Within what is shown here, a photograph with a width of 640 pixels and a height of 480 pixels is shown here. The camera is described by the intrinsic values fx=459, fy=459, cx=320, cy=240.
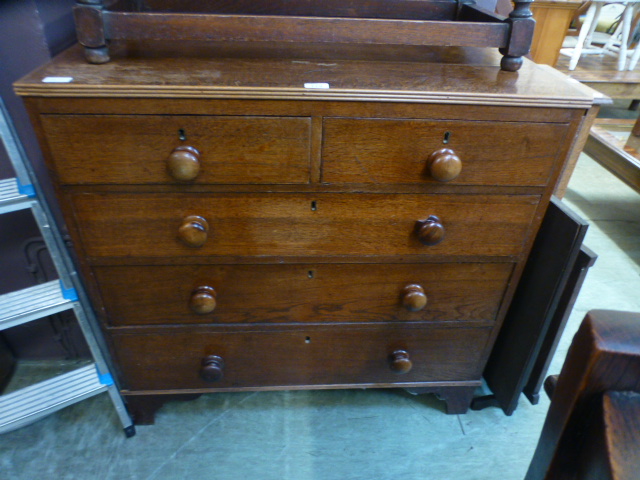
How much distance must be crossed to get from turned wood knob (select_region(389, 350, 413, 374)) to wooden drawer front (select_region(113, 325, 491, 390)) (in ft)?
0.08

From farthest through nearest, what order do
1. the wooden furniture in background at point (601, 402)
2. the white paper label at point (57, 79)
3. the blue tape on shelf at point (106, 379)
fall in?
the blue tape on shelf at point (106, 379), the white paper label at point (57, 79), the wooden furniture in background at point (601, 402)

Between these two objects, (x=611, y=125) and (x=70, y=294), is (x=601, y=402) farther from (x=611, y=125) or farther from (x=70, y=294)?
(x=611, y=125)

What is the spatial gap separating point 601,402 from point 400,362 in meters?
0.80

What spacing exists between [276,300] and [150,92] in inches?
21.6

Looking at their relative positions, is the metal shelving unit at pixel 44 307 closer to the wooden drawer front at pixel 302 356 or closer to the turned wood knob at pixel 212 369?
the wooden drawer front at pixel 302 356

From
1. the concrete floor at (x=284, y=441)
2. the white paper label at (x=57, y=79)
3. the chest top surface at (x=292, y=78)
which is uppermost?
the white paper label at (x=57, y=79)

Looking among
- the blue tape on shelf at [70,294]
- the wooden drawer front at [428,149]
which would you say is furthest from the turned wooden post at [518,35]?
the blue tape on shelf at [70,294]

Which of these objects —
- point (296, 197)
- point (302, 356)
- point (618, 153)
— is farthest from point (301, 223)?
point (618, 153)

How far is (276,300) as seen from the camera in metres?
1.12

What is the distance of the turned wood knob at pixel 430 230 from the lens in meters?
0.98

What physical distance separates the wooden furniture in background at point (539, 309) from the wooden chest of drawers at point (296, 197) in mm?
110

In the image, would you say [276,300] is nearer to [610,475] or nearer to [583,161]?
[610,475]

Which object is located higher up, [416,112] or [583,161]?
[416,112]

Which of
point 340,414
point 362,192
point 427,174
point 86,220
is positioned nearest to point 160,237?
point 86,220
